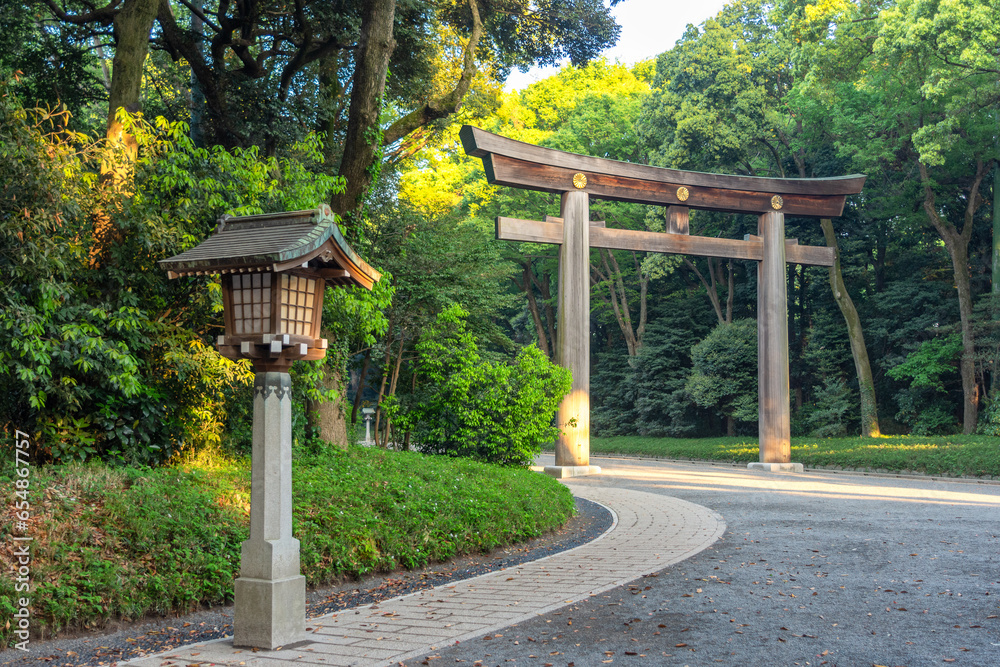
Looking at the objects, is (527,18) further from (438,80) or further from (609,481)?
(609,481)

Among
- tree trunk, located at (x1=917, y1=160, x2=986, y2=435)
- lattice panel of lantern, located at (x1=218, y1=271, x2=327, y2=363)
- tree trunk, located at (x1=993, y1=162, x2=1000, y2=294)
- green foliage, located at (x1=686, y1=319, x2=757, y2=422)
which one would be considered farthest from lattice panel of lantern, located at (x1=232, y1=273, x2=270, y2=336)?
green foliage, located at (x1=686, y1=319, x2=757, y2=422)

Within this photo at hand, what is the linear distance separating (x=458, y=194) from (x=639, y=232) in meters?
17.9

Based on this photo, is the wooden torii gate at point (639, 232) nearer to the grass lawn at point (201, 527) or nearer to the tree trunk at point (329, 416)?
the tree trunk at point (329, 416)

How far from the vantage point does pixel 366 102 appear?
10.5 m

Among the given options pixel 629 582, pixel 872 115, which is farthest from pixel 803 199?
pixel 629 582

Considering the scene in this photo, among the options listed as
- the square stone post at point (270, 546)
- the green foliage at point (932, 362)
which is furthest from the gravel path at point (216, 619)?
the green foliage at point (932, 362)

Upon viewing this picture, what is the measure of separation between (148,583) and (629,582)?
3.79 m

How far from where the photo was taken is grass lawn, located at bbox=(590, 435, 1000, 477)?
1730 centimetres

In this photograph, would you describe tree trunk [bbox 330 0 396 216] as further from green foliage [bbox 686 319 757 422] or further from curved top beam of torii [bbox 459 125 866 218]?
green foliage [bbox 686 319 757 422]

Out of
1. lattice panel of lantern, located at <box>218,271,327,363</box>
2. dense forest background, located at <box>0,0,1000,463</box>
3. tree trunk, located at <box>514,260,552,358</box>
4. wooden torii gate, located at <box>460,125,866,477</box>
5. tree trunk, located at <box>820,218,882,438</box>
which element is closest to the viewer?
lattice panel of lantern, located at <box>218,271,327,363</box>

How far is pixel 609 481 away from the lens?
1659 cm

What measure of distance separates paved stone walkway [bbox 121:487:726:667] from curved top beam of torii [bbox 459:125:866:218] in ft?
30.1

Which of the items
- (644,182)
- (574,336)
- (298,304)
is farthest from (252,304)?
(644,182)

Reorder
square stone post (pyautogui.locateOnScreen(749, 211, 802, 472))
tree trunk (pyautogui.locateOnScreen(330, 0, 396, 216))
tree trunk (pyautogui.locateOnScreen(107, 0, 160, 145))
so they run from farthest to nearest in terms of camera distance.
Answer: square stone post (pyautogui.locateOnScreen(749, 211, 802, 472)), tree trunk (pyautogui.locateOnScreen(330, 0, 396, 216)), tree trunk (pyautogui.locateOnScreen(107, 0, 160, 145))
